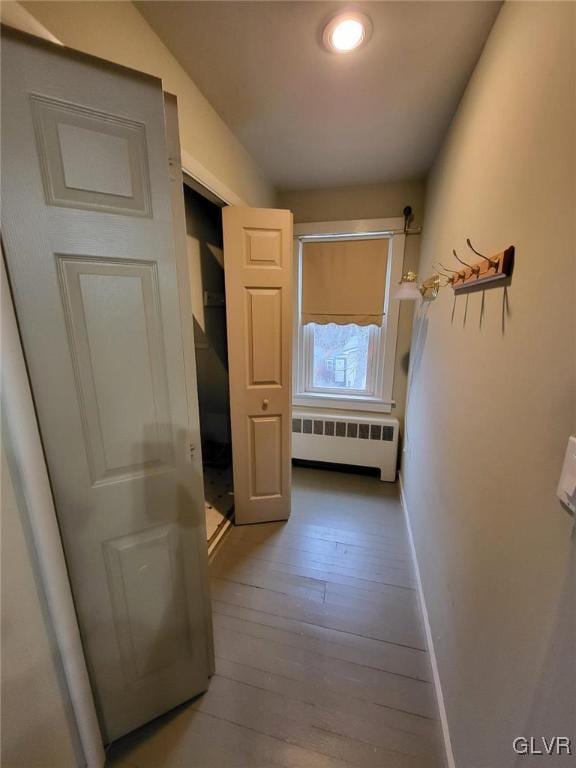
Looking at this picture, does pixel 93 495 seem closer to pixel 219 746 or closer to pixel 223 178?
pixel 219 746

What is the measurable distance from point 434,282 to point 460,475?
110 cm

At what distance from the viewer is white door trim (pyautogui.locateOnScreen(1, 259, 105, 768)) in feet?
2.42

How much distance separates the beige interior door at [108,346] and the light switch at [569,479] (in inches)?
39.4

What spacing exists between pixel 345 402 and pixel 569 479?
2351 mm

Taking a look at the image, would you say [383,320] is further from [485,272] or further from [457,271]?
[485,272]

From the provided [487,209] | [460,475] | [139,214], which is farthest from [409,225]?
[139,214]

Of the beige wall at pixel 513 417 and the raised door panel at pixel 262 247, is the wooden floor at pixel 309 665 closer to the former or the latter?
the beige wall at pixel 513 417

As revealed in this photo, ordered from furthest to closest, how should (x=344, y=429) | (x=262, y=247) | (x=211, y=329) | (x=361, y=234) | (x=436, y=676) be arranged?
(x=344, y=429) < (x=361, y=234) < (x=211, y=329) < (x=262, y=247) < (x=436, y=676)

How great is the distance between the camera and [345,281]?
273cm

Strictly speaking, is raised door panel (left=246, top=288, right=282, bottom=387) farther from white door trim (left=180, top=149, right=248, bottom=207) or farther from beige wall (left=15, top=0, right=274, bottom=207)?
beige wall (left=15, top=0, right=274, bottom=207)

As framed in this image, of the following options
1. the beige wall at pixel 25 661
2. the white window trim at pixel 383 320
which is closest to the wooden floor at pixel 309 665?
the beige wall at pixel 25 661

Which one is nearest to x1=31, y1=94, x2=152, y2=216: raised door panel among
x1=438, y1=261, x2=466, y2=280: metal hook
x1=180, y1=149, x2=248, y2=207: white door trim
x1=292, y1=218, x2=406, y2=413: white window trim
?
x1=180, y1=149, x2=248, y2=207: white door trim

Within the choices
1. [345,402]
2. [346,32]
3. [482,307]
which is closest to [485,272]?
[482,307]

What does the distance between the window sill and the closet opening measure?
803 mm
